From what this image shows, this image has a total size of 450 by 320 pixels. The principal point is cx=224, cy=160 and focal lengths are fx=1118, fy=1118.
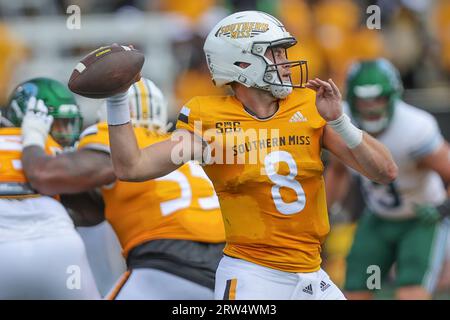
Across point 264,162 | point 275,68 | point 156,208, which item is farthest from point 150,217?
point 275,68

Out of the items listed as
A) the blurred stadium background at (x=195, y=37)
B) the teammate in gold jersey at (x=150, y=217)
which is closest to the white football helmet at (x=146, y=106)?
the teammate in gold jersey at (x=150, y=217)

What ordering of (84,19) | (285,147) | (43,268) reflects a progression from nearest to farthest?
(285,147) → (43,268) → (84,19)

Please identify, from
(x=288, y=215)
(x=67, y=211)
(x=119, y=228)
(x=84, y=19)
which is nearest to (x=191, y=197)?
(x=119, y=228)

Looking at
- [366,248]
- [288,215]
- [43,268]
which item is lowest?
[366,248]

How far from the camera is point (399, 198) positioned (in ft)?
24.3

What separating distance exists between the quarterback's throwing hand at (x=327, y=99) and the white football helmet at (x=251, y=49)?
18 centimetres

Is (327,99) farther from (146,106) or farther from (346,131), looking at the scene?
(146,106)

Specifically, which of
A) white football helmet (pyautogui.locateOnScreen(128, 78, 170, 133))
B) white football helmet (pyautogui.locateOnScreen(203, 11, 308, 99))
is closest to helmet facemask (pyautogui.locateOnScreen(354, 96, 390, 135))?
Result: white football helmet (pyautogui.locateOnScreen(128, 78, 170, 133))

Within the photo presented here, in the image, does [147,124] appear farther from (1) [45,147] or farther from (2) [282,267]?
(2) [282,267]

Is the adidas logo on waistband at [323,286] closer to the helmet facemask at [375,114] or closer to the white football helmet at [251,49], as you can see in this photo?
the white football helmet at [251,49]

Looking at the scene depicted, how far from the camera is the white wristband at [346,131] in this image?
4.53 m

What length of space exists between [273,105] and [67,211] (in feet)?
5.98

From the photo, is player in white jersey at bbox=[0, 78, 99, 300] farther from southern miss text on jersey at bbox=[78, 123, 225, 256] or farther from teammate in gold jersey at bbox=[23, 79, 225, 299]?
southern miss text on jersey at bbox=[78, 123, 225, 256]

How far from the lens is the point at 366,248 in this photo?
7.43m
